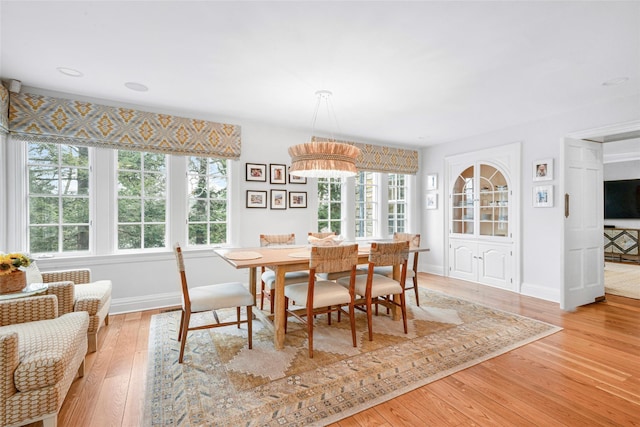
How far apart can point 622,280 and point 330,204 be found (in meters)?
5.23

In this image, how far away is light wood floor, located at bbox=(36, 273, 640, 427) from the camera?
1.82 m

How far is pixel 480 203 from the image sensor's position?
5152 millimetres

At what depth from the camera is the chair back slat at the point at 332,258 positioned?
250cm

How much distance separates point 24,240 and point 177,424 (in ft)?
9.69

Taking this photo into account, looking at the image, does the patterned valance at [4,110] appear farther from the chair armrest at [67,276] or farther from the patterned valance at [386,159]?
the patterned valance at [386,159]

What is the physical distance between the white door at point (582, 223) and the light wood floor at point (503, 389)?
80 cm

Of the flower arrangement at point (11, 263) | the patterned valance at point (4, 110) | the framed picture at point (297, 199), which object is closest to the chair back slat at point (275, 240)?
the framed picture at point (297, 199)

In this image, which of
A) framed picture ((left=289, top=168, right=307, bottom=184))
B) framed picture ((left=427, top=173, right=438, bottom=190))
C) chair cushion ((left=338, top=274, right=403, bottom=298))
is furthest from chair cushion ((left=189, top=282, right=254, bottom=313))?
framed picture ((left=427, top=173, right=438, bottom=190))

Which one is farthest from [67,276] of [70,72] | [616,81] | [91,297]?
[616,81]

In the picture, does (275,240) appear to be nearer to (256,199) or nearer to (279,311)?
(256,199)

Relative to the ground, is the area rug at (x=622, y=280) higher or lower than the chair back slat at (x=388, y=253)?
lower

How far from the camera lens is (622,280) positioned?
531 cm

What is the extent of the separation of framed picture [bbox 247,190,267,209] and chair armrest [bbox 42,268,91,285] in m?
2.03

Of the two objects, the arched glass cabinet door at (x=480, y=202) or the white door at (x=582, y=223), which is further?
the arched glass cabinet door at (x=480, y=202)
